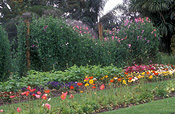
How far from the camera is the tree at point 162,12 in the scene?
63.5 ft

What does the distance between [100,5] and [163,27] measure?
853 cm

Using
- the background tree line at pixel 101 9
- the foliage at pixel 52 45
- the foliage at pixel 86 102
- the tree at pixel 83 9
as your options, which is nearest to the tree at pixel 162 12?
the background tree line at pixel 101 9

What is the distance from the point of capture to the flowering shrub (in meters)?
11.1

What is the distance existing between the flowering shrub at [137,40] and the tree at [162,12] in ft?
26.0

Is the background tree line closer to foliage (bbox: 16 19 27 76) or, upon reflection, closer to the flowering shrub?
the flowering shrub

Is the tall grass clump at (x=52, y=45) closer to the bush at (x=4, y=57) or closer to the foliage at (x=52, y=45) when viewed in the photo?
the foliage at (x=52, y=45)

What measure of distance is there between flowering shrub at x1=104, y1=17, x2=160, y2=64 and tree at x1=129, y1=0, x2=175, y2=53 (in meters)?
7.91

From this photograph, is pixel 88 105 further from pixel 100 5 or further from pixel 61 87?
pixel 100 5

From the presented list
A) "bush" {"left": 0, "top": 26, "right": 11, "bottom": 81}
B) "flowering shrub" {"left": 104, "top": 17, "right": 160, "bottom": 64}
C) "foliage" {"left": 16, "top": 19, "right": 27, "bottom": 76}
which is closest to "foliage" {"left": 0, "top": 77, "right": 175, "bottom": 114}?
"bush" {"left": 0, "top": 26, "right": 11, "bottom": 81}

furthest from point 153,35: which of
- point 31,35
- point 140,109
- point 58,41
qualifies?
point 140,109

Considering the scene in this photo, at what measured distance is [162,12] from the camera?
20.7 metres

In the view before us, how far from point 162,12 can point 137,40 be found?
→ 1097 cm

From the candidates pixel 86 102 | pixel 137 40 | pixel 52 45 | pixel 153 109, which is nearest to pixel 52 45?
pixel 52 45

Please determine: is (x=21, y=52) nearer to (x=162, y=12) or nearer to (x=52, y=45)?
(x=52, y=45)
